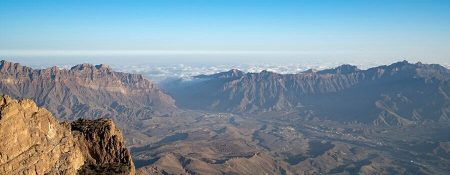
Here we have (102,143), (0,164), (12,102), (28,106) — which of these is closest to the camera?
(0,164)

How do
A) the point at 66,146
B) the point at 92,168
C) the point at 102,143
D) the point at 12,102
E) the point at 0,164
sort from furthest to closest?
the point at 102,143, the point at 92,168, the point at 66,146, the point at 12,102, the point at 0,164

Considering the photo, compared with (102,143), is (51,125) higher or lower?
higher

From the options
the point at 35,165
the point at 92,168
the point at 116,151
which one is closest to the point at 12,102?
the point at 35,165

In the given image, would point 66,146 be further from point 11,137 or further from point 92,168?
point 11,137

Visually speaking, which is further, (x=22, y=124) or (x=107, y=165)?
(x=107, y=165)

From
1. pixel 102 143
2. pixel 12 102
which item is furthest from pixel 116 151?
pixel 12 102

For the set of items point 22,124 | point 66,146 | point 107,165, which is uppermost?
point 22,124
